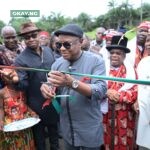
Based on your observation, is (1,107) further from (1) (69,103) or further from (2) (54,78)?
(2) (54,78)

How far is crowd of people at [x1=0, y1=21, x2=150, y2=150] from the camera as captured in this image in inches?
128

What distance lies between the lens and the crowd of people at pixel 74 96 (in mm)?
3260

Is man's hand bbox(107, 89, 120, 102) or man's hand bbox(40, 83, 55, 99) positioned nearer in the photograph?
man's hand bbox(40, 83, 55, 99)

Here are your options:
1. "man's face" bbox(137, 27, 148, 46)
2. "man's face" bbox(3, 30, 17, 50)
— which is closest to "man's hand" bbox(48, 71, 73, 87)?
"man's face" bbox(3, 30, 17, 50)

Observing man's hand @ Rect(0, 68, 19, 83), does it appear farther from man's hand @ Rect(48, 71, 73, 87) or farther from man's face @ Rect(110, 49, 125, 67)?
man's face @ Rect(110, 49, 125, 67)

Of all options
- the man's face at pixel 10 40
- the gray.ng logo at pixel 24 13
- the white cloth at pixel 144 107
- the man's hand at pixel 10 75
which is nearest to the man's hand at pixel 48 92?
the man's hand at pixel 10 75

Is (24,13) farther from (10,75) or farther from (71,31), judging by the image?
(71,31)

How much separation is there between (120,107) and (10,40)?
191 centimetres

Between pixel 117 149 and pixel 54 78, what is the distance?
75.1 inches

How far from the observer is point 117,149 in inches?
173

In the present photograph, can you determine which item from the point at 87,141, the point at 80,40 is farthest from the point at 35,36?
the point at 87,141

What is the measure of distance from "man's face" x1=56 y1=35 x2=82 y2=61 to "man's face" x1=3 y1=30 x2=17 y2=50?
6.69 feet

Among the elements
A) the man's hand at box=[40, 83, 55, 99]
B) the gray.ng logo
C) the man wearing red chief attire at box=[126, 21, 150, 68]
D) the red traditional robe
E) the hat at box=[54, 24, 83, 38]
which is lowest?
the red traditional robe

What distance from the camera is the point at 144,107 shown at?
12.4 feet
